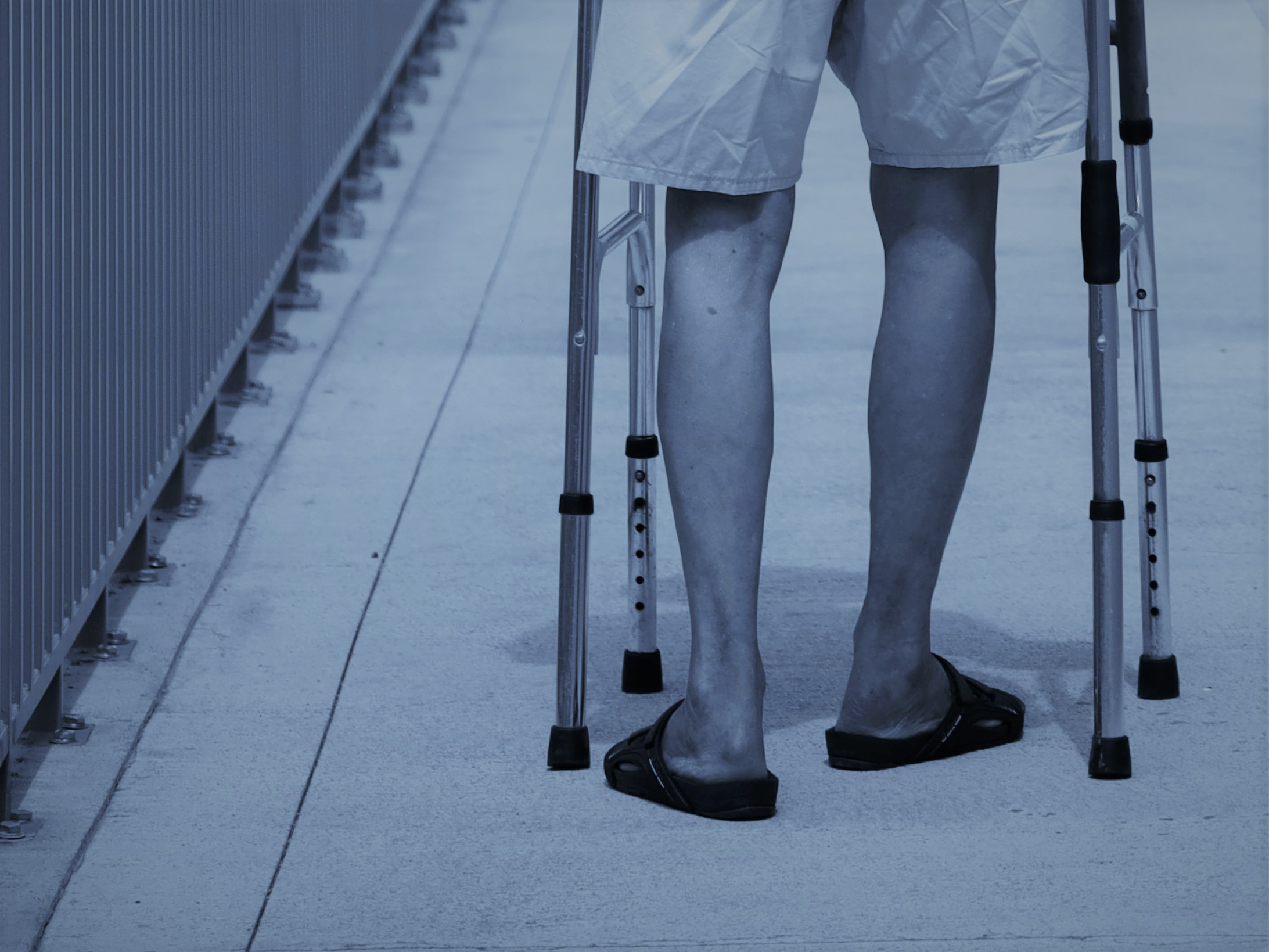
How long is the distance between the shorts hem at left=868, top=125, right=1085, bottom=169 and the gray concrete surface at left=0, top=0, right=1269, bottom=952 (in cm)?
78

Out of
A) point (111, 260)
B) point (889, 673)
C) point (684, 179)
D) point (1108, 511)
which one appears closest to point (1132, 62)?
point (1108, 511)

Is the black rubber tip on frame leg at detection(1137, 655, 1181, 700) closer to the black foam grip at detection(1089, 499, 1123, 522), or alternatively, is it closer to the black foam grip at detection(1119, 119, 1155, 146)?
the black foam grip at detection(1089, 499, 1123, 522)

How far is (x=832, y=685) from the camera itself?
2.80 m

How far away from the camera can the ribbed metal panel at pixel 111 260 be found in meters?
2.41

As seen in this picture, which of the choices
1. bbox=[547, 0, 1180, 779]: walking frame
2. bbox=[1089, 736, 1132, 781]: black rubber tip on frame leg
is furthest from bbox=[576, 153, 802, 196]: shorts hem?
bbox=[1089, 736, 1132, 781]: black rubber tip on frame leg

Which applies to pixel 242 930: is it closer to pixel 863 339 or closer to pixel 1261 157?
pixel 863 339

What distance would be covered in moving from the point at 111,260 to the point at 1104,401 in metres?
1.54

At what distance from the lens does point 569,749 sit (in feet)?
8.16

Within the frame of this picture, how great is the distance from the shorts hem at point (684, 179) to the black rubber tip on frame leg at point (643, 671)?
796 mm

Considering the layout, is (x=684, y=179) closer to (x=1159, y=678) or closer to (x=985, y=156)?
(x=985, y=156)

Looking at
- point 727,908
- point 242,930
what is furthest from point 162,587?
point 727,908

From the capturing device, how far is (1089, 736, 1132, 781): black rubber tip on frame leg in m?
2.44

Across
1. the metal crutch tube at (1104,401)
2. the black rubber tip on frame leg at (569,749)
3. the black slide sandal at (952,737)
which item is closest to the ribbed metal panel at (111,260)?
the black rubber tip on frame leg at (569,749)

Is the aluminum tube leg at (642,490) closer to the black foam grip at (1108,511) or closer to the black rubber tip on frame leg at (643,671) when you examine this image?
the black rubber tip on frame leg at (643,671)
